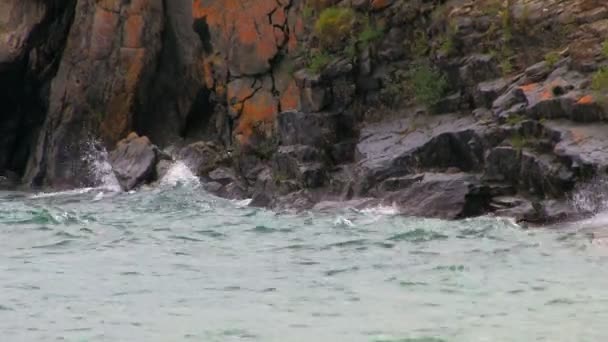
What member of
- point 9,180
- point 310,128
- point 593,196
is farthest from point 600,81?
point 9,180

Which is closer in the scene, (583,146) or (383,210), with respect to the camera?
(583,146)

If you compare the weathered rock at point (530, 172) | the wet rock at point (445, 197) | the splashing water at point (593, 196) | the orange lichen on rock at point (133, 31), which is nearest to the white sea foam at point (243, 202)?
the wet rock at point (445, 197)

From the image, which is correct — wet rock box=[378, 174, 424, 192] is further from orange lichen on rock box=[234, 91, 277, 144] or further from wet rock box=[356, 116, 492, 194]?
orange lichen on rock box=[234, 91, 277, 144]

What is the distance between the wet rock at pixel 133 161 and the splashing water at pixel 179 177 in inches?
21.6

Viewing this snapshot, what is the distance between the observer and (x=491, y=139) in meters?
16.3

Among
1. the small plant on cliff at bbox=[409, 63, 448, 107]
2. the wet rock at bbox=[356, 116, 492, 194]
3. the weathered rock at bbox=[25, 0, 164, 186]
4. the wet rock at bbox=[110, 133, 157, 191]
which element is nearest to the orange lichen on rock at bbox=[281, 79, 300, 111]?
the wet rock at bbox=[110, 133, 157, 191]

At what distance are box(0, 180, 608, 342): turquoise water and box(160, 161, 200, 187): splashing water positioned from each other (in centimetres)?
676

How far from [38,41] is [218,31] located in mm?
6430

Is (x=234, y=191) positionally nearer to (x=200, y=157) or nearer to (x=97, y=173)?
(x=200, y=157)

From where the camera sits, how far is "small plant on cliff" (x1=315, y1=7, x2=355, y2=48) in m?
21.3

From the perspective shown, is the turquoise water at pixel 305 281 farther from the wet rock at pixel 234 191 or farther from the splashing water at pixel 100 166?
the splashing water at pixel 100 166

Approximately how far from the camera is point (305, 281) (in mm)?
10641

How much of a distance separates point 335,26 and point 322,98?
1.77 m

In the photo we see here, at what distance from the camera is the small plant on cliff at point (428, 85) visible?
62.3ft
